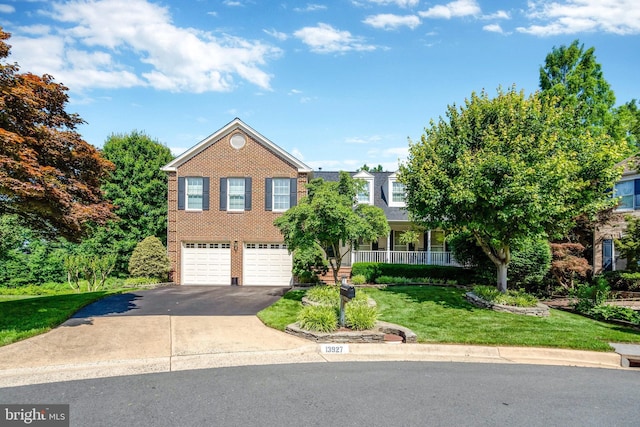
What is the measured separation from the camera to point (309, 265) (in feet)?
61.2

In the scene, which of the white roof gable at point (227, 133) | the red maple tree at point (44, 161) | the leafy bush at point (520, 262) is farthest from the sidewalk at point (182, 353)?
the white roof gable at point (227, 133)

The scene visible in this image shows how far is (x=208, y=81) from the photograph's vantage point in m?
16.7

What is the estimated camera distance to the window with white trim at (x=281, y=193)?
2006 centimetres

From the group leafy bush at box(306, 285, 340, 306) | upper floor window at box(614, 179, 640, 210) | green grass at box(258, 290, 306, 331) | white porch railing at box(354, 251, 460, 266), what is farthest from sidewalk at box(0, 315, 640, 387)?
upper floor window at box(614, 179, 640, 210)

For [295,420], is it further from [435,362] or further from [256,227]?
[256,227]

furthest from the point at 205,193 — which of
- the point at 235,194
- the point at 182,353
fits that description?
the point at 182,353

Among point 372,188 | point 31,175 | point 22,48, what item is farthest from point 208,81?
point 372,188

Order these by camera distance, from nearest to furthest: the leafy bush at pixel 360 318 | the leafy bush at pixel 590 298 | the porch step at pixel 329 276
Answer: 1. the leafy bush at pixel 360 318
2. the leafy bush at pixel 590 298
3. the porch step at pixel 329 276

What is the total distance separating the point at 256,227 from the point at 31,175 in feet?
38.9

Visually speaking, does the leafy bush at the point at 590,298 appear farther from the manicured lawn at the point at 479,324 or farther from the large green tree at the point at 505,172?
the large green tree at the point at 505,172

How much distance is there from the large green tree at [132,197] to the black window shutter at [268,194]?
789 cm

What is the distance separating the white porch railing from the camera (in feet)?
69.2

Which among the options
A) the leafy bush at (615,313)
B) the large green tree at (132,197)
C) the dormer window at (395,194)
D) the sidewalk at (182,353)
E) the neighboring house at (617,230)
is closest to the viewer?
the sidewalk at (182,353)

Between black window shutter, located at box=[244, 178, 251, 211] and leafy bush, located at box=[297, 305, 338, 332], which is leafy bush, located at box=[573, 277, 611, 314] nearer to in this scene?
leafy bush, located at box=[297, 305, 338, 332]
